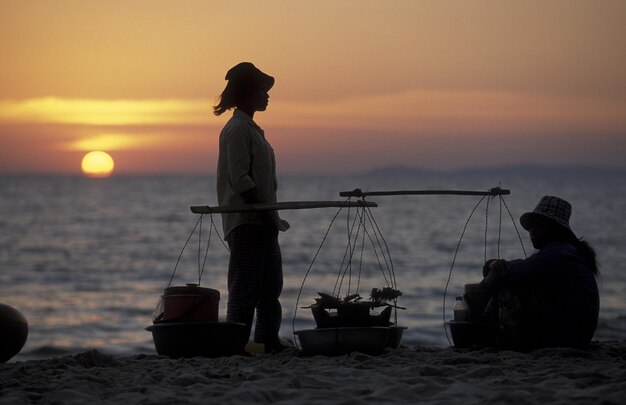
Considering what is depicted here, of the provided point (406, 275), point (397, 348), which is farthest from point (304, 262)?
point (397, 348)

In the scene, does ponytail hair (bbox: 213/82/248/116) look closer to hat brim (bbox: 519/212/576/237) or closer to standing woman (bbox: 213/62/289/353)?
standing woman (bbox: 213/62/289/353)

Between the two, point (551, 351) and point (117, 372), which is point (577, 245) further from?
point (117, 372)

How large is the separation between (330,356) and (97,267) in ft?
69.7

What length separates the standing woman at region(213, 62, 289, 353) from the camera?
251 inches

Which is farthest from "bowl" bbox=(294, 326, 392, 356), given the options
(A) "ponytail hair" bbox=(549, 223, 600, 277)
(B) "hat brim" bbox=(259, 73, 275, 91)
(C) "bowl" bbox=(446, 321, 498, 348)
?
(B) "hat brim" bbox=(259, 73, 275, 91)

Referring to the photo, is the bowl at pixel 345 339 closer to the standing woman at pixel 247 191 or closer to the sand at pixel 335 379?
the sand at pixel 335 379

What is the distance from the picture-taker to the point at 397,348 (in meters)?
6.89

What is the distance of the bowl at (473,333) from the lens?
6.62m

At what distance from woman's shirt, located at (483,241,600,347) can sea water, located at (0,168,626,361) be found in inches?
10.3

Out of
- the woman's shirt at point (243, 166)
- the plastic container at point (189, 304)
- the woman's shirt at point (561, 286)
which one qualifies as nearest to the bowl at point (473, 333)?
the woman's shirt at point (561, 286)

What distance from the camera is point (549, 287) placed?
6.11m

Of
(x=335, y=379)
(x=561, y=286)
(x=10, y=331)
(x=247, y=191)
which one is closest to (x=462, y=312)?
(x=561, y=286)

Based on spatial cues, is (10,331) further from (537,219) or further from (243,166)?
(537,219)

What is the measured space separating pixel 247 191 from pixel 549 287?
2.08 m
